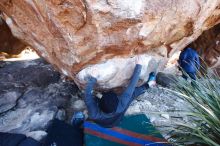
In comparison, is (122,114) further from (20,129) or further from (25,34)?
(25,34)

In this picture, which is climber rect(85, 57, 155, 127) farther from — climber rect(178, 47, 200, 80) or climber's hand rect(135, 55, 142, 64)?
climber rect(178, 47, 200, 80)

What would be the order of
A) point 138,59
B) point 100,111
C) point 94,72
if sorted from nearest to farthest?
point 100,111 < point 94,72 < point 138,59

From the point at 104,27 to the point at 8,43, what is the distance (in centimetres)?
436

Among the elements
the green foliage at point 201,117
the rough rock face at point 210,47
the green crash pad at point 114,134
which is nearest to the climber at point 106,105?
the green crash pad at point 114,134

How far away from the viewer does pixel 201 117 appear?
274 cm

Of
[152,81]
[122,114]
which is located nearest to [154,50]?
[152,81]

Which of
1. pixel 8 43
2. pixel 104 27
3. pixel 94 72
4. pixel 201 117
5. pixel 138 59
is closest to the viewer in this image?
pixel 201 117

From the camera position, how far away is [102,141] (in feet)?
14.0

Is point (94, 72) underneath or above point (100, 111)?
above

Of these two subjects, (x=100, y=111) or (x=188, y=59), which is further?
(x=188, y=59)

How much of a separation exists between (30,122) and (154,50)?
2.09 m

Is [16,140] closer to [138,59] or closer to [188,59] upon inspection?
[138,59]

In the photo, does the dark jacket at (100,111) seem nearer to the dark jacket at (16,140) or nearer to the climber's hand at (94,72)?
the climber's hand at (94,72)

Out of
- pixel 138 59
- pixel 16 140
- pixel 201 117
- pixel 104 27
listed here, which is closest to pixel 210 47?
pixel 138 59
